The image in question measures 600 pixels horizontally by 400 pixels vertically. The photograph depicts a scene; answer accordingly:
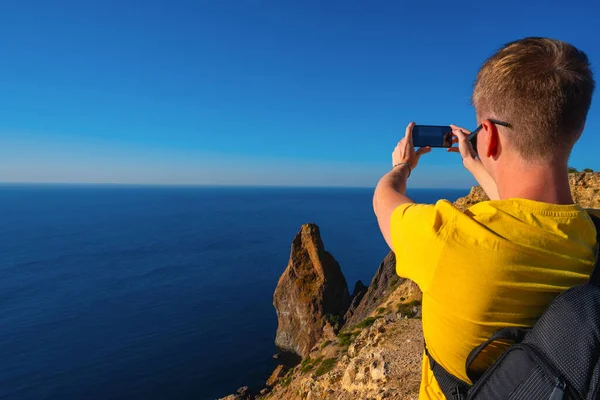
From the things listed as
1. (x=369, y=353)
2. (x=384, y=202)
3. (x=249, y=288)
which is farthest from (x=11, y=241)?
(x=384, y=202)

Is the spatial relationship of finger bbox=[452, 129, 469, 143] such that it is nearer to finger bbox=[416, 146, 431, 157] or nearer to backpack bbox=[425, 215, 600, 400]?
finger bbox=[416, 146, 431, 157]

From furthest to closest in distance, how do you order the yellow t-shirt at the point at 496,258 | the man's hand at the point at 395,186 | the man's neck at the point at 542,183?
the man's hand at the point at 395,186 → the man's neck at the point at 542,183 → the yellow t-shirt at the point at 496,258

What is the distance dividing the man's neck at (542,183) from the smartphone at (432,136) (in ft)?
3.88

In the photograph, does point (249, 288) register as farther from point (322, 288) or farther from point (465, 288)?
point (465, 288)

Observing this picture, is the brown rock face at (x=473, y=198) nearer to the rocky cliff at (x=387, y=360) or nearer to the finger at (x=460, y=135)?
the rocky cliff at (x=387, y=360)

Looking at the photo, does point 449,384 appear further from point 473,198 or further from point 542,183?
point 473,198

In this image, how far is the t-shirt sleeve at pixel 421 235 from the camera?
1.71 meters

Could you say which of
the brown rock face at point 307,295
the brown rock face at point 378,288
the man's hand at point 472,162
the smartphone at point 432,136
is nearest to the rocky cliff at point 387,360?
the smartphone at point 432,136

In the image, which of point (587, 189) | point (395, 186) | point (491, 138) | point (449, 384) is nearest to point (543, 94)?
point (491, 138)

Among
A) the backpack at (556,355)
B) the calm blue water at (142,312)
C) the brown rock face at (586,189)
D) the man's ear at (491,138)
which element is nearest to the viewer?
the backpack at (556,355)

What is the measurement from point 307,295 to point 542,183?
157 feet

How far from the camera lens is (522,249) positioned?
1601mm

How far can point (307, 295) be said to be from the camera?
47.7m

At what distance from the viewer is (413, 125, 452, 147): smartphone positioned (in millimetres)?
2969
